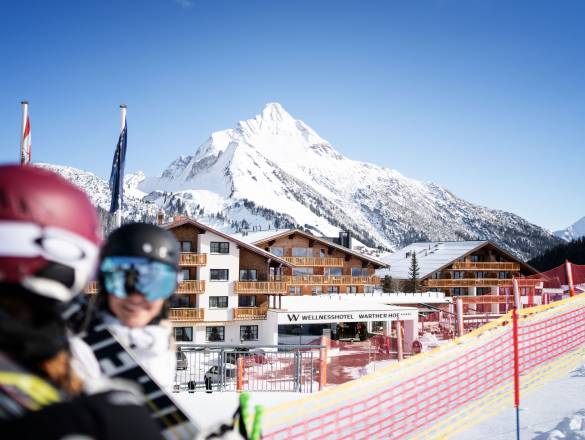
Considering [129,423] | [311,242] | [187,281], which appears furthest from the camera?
[311,242]

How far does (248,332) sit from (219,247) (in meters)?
6.46

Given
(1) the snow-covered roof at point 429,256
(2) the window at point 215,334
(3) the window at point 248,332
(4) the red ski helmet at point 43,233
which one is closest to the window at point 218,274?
(2) the window at point 215,334

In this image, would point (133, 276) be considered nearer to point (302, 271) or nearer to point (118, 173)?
point (118, 173)

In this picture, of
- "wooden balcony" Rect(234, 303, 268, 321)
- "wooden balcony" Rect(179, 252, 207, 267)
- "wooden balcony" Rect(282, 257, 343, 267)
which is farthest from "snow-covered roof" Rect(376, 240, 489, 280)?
"wooden balcony" Rect(179, 252, 207, 267)

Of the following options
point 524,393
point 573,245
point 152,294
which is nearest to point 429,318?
point 524,393

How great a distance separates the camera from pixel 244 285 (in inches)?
1415

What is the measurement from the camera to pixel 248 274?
37.6 meters

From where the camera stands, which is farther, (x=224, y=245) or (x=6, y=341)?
(x=224, y=245)

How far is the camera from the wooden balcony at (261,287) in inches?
1412

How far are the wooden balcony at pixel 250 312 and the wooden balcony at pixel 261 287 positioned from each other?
3.51ft

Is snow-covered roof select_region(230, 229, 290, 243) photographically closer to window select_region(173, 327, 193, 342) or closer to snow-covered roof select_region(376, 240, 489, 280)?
window select_region(173, 327, 193, 342)

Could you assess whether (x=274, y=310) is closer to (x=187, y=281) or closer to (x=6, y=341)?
(x=187, y=281)

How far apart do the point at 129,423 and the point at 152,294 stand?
1275 mm

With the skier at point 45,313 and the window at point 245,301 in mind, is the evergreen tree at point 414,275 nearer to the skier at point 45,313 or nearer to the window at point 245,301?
the window at point 245,301
